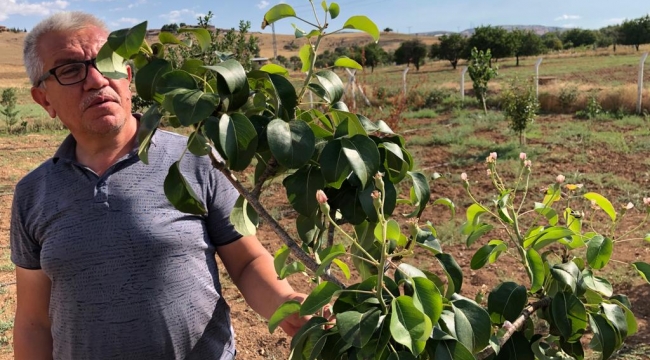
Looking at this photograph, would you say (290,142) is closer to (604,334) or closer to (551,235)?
(551,235)

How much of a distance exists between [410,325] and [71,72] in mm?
1281

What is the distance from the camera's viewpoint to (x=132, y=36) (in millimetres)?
734

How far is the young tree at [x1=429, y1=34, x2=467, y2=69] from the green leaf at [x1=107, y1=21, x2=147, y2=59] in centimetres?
4135

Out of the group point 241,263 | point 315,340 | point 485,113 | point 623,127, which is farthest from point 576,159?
point 315,340

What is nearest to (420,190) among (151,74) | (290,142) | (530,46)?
(290,142)

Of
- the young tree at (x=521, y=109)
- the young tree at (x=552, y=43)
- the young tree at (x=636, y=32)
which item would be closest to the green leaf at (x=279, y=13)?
the young tree at (x=521, y=109)

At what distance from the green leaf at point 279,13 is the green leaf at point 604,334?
2.43 ft

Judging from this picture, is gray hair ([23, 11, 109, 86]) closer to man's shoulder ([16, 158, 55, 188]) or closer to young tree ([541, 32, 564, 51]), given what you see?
man's shoulder ([16, 158, 55, 188])

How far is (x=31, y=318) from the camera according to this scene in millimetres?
1757

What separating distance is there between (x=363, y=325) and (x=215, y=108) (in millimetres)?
362

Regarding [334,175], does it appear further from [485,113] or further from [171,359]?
[485,113]

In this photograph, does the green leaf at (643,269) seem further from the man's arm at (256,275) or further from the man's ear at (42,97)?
the man's ear at (42,97)

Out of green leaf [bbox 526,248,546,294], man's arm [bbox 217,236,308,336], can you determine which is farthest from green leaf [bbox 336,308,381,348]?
man's arm [bbox 217,236,308,336]

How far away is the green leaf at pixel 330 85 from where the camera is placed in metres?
0.90
